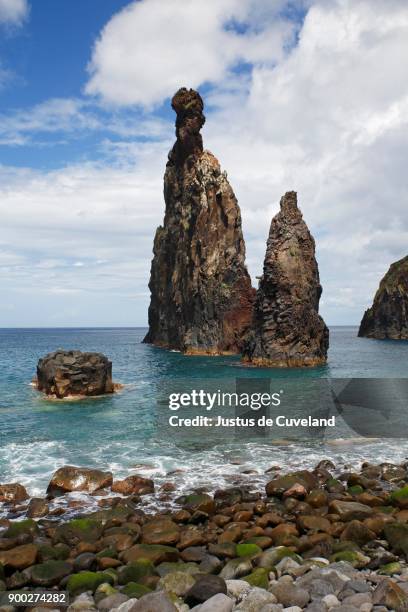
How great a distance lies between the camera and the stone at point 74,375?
3884 centimetres

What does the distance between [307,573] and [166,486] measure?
26.8 feet

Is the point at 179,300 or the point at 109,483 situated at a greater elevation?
the point at 179,300

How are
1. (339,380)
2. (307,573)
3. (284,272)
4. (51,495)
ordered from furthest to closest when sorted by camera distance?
(284,272), (339,380), (51,495), (307,573)

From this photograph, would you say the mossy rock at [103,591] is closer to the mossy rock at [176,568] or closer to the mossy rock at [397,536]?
the mossy rock at [176,568]

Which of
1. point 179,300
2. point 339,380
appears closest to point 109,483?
point 339,380

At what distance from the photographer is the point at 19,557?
37.4 feet

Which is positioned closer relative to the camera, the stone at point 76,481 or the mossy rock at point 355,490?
the mossy rock at point 355,490

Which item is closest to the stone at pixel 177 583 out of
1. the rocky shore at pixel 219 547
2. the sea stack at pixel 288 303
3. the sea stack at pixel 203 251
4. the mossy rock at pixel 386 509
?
the rocky shore at pixel 219 547

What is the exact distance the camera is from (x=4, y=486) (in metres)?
17.2

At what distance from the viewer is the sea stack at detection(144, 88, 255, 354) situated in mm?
90750

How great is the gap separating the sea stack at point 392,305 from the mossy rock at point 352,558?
14861cm

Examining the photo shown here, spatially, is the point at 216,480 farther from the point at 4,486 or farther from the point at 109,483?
the point at 4,486

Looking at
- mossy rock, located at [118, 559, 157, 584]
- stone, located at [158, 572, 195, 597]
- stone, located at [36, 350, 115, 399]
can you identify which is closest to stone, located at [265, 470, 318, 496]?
mossy rock, located at [118, 559, 157, 584]

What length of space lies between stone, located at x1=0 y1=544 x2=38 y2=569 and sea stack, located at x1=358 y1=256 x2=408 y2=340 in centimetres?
15138
